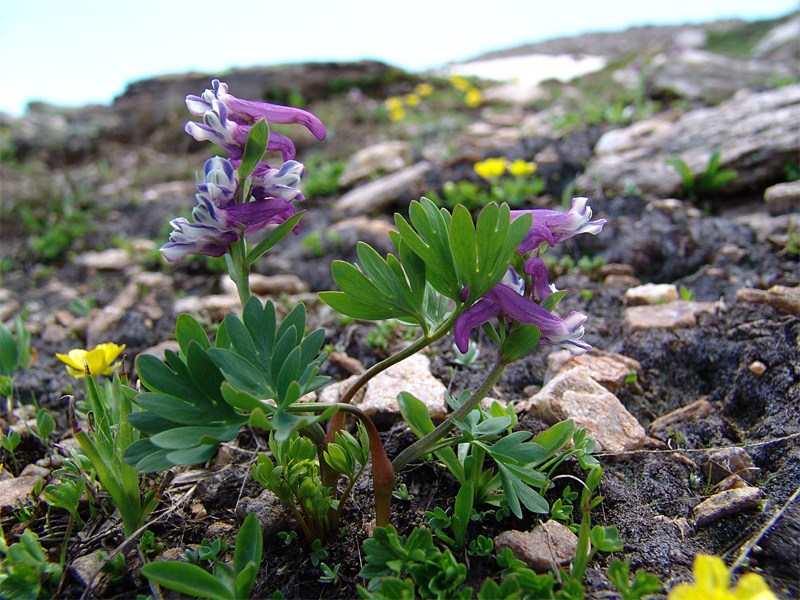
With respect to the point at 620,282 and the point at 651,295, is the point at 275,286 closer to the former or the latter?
the point at 620,282

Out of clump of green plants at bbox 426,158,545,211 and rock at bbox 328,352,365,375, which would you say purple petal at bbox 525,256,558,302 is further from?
clump of green plants at bbox 426,158,545,211

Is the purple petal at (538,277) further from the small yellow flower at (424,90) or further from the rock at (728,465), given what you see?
the small yellow flower at (424,90)

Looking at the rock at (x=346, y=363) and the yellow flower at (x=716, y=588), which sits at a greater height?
the yellow flower at (x=716, y=588)

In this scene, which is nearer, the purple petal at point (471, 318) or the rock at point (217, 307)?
the purple petal at point (471, 318)

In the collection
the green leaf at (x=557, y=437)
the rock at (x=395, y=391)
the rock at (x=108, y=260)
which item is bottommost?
the rock at (x=108, y=260)

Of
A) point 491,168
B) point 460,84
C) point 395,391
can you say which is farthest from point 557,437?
point 460,84

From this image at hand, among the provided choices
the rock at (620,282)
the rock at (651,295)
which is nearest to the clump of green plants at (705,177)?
the rock at (620,282)
